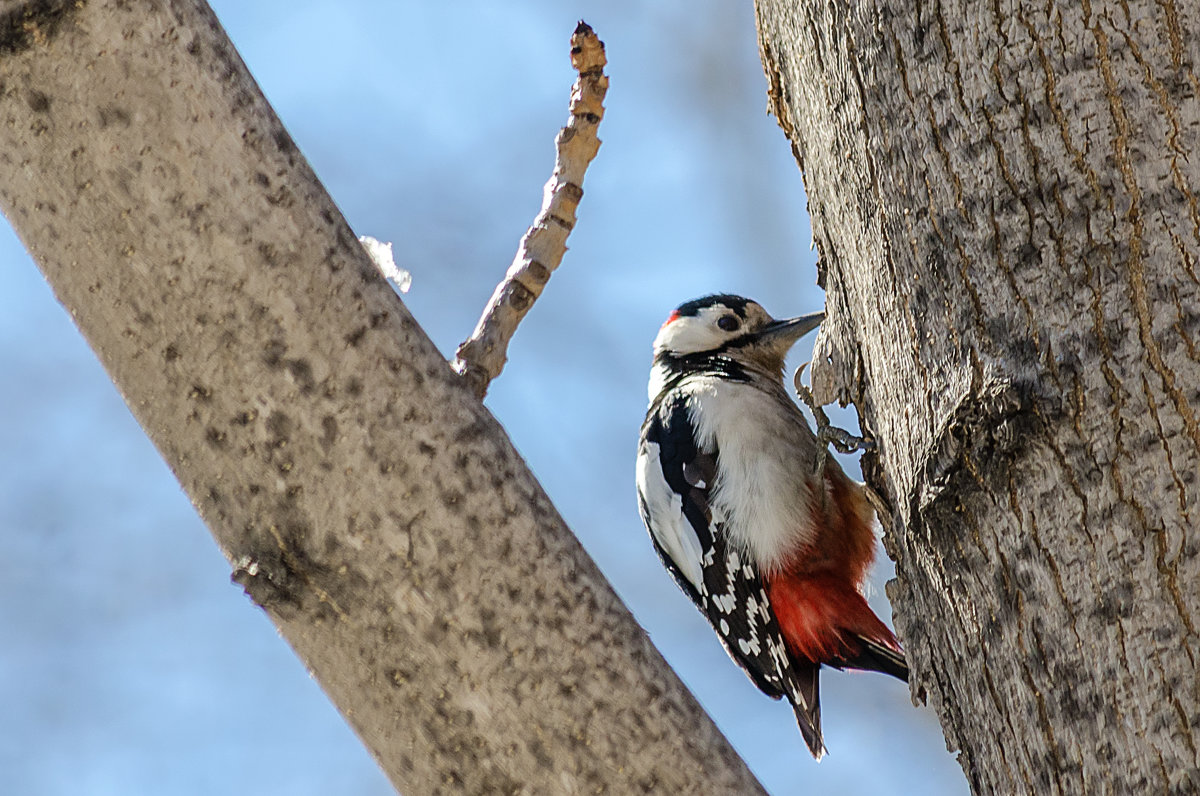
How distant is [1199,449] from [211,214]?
0.91 m

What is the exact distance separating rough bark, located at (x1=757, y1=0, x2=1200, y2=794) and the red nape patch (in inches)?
56.6

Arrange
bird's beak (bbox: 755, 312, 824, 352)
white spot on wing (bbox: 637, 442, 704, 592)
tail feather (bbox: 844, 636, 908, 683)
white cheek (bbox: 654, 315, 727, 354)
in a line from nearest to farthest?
tail feather (bbox: 844, 636, 908, 683), white spot on wing (bbox: 637, 442, 704, 592), bird's beak (bbox: 755, 312, 824, 352), white cheek (bbox: 654, 315, 727, 354)

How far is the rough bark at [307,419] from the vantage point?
1074 millimetres

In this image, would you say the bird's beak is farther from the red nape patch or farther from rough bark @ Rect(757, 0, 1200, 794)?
rough bark @ Rect(757, 0, 1200, 794)

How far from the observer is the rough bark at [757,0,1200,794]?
→ 0.99 metres

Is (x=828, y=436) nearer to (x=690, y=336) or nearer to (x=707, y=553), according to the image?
(x=707, y=553)

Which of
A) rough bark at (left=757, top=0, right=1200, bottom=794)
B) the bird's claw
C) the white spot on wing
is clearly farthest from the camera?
the white spot on wing

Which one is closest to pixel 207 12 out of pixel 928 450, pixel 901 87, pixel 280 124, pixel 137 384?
pixel 280 124

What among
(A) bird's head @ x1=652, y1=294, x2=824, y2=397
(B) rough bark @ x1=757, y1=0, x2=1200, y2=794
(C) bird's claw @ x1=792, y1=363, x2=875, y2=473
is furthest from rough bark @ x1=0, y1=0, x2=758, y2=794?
(A) bird's head @ x1=652, y1=294, x2=824, y2=397

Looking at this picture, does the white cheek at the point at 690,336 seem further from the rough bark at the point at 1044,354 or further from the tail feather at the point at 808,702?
the rough bark at the point at 1044,354

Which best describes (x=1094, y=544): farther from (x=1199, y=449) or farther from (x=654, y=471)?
(x=654, y=471)

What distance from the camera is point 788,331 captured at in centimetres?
306

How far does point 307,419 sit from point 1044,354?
694 mm

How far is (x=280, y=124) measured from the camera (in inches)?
45.6
